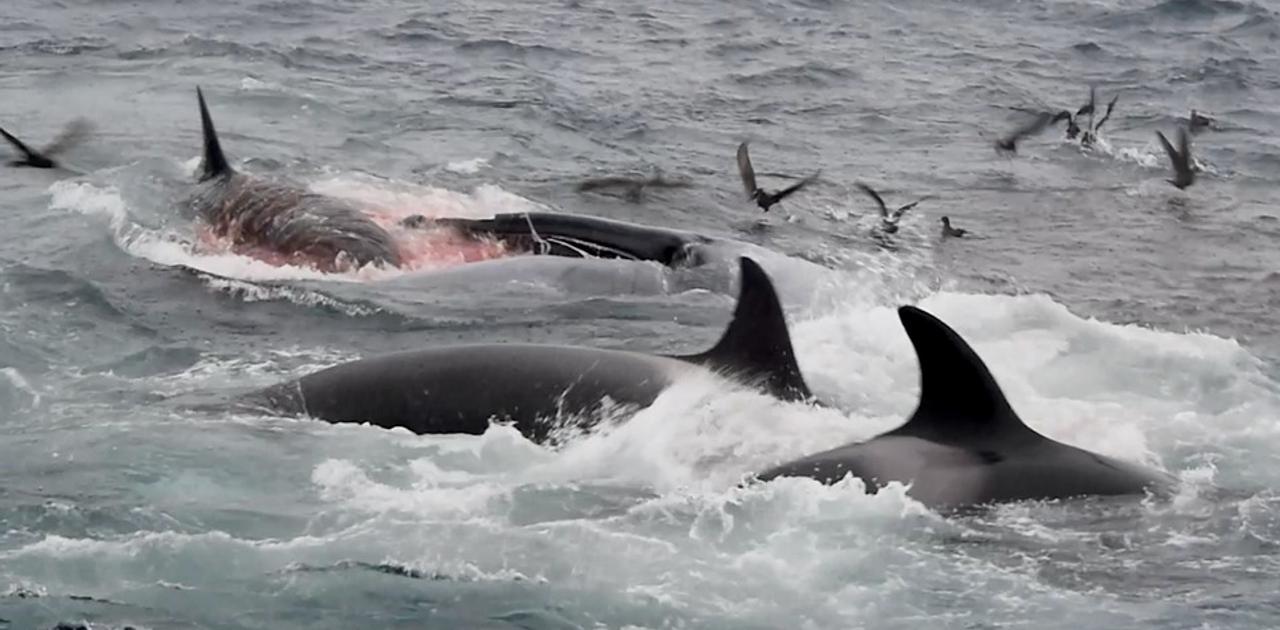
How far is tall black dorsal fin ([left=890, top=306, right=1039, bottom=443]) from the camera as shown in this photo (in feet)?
33.1

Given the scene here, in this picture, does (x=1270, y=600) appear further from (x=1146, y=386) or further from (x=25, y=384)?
(x=25, y=384)

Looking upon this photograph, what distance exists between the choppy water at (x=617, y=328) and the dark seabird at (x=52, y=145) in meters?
0.30

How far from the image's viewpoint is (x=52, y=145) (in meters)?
21.6

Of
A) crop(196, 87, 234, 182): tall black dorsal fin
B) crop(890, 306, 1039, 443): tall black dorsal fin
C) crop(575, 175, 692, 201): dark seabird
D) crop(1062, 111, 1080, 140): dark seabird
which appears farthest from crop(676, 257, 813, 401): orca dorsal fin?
crop(1062, 111, 1080, 140): dark seabird

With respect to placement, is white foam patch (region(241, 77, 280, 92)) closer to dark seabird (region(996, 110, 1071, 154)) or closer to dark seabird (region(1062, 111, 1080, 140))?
dark seabird (region(996, 110, 1071, 154))

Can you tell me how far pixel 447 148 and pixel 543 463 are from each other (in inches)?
504

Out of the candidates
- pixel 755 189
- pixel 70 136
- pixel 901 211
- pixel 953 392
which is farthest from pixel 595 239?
pixel 70 136

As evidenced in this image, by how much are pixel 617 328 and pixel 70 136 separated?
9794 mm

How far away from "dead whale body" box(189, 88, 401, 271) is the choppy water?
0.41m

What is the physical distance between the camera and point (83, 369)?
13.3m

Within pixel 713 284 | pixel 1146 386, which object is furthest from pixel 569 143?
pixel 1146 386

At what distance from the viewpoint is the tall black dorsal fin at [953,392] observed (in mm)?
10102

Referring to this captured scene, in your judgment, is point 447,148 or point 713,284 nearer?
point 713,284

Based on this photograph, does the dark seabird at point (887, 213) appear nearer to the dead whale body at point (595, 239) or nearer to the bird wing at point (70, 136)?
the dead whale body at point (595, 239)
